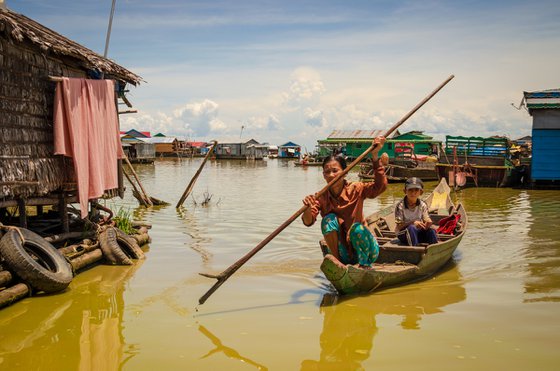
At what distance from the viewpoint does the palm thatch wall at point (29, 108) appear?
7.20 meters

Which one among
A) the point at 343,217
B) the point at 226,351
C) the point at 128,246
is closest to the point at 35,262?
the point at 128,246

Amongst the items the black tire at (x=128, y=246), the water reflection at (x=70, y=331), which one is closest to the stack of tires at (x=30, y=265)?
the water reflection at (x=70, y=331)

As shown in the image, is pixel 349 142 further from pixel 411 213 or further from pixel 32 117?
pixel 32 117

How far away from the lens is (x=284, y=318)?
6.07 metres

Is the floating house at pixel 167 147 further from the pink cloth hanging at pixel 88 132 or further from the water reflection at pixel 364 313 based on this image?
the water reflection at pixel 364 313

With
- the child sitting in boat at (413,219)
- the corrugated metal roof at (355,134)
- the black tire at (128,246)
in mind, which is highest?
the corrugated metal roof at (355,134)

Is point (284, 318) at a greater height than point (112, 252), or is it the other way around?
point (112, 252)

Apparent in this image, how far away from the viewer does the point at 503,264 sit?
352 inches

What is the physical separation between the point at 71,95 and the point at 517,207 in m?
14.0

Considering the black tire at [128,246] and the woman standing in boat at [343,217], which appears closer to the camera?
the woman standing in boat at [343,217]

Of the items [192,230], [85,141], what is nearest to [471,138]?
[192,230]

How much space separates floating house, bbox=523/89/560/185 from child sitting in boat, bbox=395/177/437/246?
655 inches

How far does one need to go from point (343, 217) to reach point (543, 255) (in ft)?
16.5

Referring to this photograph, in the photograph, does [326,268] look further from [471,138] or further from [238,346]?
[471,138]
